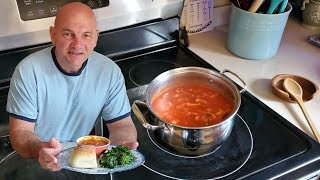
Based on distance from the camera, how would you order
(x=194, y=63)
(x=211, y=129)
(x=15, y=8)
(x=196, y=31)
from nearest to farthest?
(x=211, y=129)
(x=15, y=8)
(x=194, y=63)
(x=196, y=31)

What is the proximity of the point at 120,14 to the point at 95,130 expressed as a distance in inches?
12.7

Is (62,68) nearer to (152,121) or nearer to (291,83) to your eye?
(152,121)

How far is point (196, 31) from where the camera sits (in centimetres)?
136

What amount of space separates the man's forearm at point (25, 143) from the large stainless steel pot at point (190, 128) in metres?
0.22

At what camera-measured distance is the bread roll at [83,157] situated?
68 centimetres

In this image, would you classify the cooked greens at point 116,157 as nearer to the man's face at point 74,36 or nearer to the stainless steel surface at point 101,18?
the man's face at point 74,36

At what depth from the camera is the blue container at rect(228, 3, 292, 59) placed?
115cm

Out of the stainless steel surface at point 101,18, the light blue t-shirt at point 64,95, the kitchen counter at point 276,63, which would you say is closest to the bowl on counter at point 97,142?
the light blue t-shirt at point 64,95

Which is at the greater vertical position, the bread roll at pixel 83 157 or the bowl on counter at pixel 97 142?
the bread roll at pixel 83 157

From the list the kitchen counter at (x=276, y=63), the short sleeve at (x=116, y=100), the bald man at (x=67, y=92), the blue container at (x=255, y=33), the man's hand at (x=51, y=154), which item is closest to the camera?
the man's hand at (x=51, y=154)

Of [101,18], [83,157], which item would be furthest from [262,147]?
[101,18]

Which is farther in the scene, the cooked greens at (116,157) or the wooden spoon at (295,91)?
the wooden spoon at (295,91)

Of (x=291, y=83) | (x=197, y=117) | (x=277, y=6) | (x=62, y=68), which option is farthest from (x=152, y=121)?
(x=277, y=6)

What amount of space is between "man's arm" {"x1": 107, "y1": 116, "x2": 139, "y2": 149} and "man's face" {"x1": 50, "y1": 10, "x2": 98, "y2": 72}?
0.19 m
